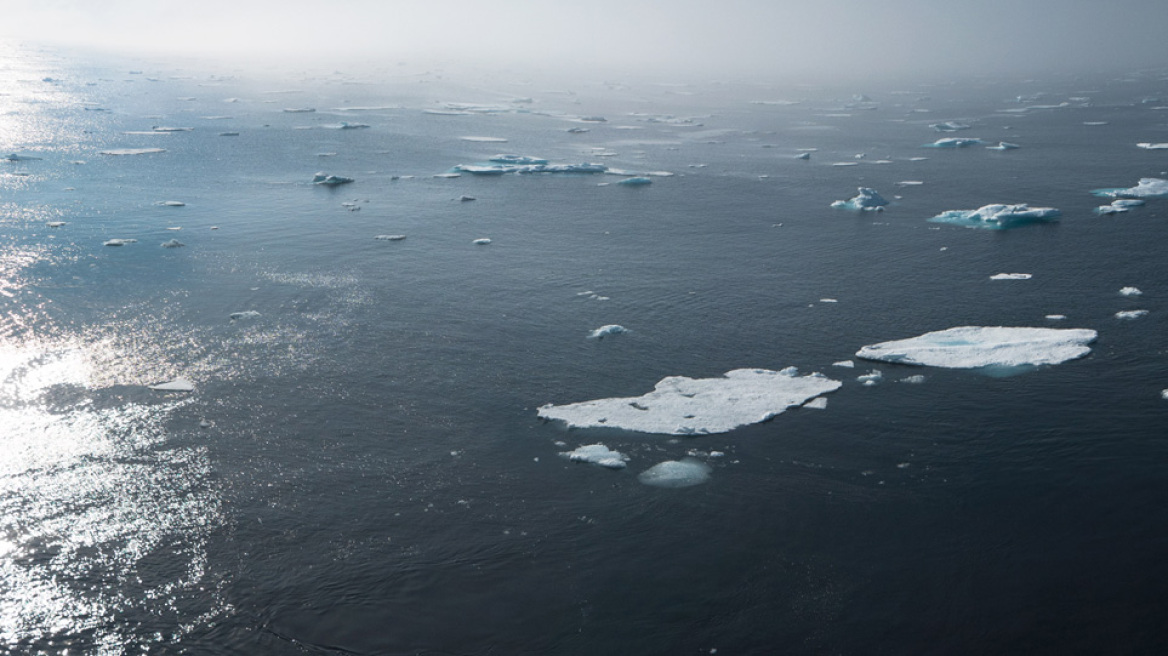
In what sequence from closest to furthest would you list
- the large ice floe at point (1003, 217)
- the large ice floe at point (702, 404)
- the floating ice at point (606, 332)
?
the large ice floe at point (702, 404) → the floating ice at point (606, 332) → the large ice floe at point (1003, 217)

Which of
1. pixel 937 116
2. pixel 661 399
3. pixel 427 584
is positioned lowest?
pixel 427 584

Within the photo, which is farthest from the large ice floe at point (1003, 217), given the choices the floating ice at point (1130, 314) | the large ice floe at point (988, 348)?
the large ice floe at point (988, 348)

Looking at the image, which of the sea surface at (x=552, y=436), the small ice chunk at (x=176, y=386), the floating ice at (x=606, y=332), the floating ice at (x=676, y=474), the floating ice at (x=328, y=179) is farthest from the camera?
the floating ice at (x=328, y=179)

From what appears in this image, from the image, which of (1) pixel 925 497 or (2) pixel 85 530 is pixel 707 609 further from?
(2) pixel 85 530

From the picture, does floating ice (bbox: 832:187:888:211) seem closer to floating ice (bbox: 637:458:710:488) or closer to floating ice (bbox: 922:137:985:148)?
floating ice (bbox: 922:137:985:148)

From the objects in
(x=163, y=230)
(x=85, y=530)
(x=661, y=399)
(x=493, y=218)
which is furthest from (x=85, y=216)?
(x=661, y=399)

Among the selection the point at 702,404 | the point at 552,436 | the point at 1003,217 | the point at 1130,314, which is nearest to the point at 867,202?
the point at 1003,217

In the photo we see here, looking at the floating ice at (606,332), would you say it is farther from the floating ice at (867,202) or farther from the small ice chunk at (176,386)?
the floating ice at (867,202)
